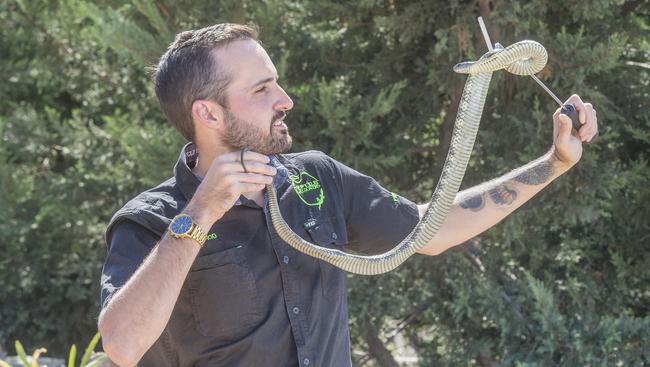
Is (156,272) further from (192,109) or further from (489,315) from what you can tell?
(489,315)

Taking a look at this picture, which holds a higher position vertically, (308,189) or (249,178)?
(249,178)

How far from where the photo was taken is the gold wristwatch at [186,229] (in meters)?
2.14

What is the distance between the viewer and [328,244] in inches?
102

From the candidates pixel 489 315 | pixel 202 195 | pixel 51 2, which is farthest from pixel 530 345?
pixel 51 2

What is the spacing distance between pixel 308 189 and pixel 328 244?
0.61ft

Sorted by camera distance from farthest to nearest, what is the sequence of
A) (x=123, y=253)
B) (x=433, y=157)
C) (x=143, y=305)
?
(x=433, y=157) < (x=123, y=253) < (x=143, y=305)

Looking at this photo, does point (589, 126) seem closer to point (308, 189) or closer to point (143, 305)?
point (308, 189)

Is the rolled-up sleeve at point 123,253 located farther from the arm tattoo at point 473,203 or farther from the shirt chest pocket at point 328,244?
the arm tattoo at point 473,203

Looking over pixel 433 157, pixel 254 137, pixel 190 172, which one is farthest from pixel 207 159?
pixel 433 157

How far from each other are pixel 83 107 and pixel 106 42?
1689 millimetres

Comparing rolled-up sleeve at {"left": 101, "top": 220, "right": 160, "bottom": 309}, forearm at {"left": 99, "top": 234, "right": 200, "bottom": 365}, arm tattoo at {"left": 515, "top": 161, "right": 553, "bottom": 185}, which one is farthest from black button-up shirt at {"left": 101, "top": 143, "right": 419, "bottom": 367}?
arm tattoo at {"left": 515, "top": 161, "right": 553, "bottom": 185}

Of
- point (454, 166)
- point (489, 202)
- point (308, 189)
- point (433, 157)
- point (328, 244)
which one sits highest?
point (454, 166)

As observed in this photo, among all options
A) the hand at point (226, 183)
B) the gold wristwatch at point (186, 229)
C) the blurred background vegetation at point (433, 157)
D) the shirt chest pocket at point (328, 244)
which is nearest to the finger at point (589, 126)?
the shirt chest pocket at point (328, 244)

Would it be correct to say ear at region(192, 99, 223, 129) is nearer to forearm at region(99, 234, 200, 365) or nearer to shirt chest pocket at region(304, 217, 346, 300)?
shirt chest pocket at region(304, 217, 346, 300)
